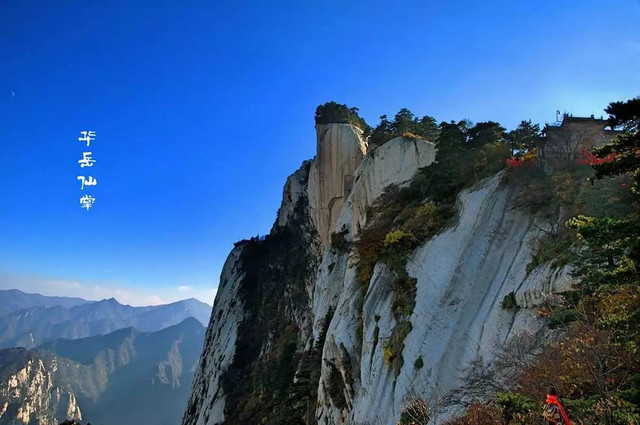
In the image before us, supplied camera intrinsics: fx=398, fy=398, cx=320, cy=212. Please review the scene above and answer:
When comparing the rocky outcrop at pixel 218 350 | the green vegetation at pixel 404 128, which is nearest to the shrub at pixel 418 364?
the green vegetation at pixel 404 128

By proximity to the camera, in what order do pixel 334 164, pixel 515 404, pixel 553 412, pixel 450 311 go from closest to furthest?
pixel 553 412 < pixel 515 404 < pixel 450 311 < pixel 334 164

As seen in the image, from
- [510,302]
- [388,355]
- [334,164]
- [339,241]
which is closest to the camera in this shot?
[510,302]

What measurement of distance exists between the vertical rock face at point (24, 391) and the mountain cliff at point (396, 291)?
144 meters

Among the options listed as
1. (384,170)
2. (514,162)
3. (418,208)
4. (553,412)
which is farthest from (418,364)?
(384,170)

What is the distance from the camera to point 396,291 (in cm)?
2123

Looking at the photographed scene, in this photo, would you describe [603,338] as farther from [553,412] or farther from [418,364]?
[418,364]

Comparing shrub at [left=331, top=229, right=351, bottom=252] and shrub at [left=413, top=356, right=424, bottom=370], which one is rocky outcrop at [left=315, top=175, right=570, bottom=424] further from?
shrub at [left=331, top=229, right=351, bottom=252]

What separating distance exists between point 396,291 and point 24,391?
19307 cm

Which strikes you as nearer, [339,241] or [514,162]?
[514,162]

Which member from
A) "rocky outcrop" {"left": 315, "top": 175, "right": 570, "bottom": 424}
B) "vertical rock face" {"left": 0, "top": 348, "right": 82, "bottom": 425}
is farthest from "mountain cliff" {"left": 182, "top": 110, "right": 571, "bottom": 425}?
"vertical rock face" {"left": 0, "top": 348, "right": 82, "bottom": 425}

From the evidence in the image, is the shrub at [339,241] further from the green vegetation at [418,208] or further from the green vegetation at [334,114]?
the green vegetation at [334,114]

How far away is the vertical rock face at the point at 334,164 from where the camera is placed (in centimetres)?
4381

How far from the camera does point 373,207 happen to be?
108 feet

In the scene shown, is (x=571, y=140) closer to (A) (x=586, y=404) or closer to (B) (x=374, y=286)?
(B) (x=374, y=286)
